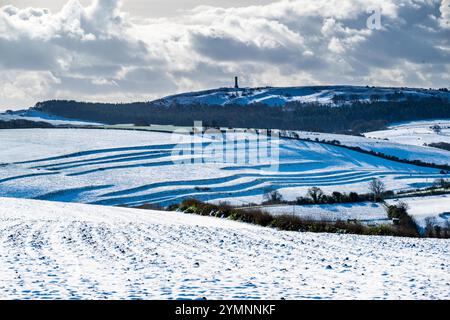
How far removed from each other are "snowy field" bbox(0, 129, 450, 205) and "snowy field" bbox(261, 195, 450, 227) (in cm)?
1076

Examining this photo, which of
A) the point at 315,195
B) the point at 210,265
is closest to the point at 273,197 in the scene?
the point at 315,195

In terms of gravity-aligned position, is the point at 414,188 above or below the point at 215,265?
below

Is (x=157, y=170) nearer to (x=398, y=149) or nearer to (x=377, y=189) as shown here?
(x=377, y=189)

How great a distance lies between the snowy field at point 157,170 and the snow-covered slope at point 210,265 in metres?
55.3

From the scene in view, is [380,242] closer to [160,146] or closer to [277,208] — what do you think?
[277,208]

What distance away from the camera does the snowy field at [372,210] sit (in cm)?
6391

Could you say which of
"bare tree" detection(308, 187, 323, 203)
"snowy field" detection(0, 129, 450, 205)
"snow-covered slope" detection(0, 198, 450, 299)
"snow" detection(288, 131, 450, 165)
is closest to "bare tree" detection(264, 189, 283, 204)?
"snowy field" detection(0, 129, 450, 205)

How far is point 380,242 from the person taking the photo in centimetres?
2405

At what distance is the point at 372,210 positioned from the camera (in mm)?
71375

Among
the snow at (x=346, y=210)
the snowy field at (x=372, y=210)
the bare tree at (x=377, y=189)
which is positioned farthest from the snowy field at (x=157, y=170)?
the snowy field at (x=372, y=210)

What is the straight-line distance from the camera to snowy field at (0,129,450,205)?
273 ft

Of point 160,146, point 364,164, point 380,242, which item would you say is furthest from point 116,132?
point 380,242
